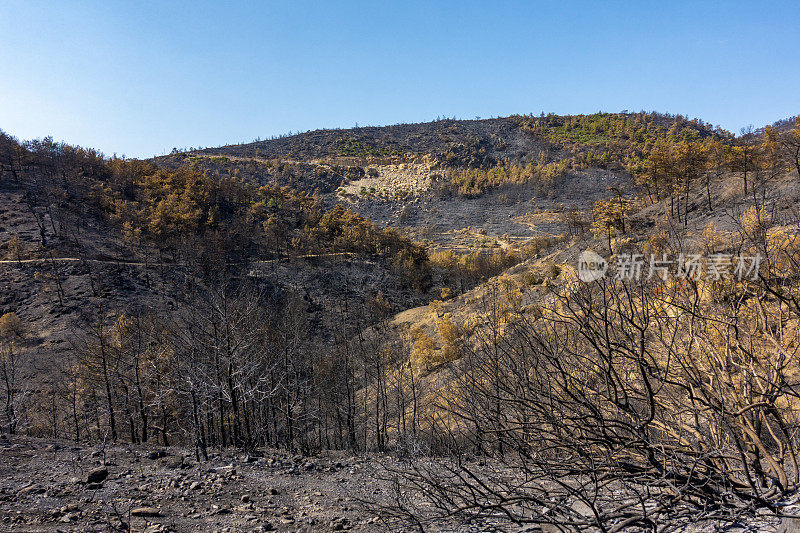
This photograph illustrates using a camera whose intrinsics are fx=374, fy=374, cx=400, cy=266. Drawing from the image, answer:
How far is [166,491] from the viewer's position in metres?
5.93

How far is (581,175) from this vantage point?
213 ft

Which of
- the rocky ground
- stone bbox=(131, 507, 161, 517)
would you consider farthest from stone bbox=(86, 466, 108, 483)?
stone bbox=(131, 507, 161, 517)

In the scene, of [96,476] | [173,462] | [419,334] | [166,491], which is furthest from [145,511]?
[419,334]

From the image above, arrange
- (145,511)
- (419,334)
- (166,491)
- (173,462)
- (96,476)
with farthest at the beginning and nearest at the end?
(419,334) < (173,462) < (96,476) < (166,491) < (145,511)

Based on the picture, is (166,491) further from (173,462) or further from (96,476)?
(173,462)

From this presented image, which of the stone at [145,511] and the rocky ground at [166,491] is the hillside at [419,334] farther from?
the stone at [145,511]

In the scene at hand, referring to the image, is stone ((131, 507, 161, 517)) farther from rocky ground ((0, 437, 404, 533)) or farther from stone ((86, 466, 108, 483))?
stone ((86, 466, 108, 483))

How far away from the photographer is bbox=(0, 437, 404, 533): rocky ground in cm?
484

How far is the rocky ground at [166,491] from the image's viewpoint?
4.84m

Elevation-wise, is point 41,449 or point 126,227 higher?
point 126,227

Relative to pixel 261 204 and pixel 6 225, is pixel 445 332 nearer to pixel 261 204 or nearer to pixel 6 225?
pixel 261 204

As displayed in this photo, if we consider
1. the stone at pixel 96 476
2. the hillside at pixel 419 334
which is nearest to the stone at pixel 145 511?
the hillside at pixel 419 334

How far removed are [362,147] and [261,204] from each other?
5159 cm

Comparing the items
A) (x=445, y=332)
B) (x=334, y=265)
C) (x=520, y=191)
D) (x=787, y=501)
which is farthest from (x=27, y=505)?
(x=520, y=191)
